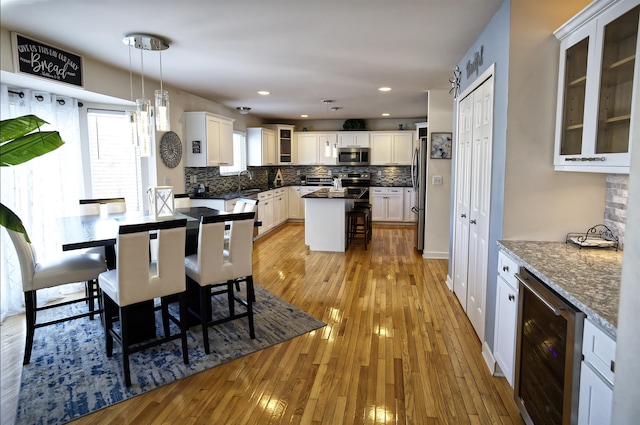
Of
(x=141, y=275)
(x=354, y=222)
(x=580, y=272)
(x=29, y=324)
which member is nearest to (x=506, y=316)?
(x=580, y=272)

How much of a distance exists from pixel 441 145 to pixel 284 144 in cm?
451

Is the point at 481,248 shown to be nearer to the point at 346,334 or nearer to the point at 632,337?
the point at 346,334

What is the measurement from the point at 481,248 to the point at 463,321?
2.74ft

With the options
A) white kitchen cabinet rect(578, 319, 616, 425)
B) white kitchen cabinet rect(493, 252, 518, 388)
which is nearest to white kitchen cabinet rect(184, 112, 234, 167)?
white kitchen cabinet rect(493, 252, 518, 388)

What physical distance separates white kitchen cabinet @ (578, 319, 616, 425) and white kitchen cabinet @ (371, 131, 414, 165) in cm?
775

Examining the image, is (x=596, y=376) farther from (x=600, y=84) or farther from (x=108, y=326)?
(x=108, y=326)

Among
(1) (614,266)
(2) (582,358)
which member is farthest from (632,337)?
(1) (614,266)

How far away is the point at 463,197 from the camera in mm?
3811

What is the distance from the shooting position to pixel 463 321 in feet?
11.6

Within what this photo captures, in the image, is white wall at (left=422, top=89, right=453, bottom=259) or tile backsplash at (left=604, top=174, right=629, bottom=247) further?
white wall at (left=422, top=89, right=453, bottom=259)

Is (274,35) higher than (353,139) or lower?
higher

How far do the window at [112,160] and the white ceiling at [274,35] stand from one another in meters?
0.77

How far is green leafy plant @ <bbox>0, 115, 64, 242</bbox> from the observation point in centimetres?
172

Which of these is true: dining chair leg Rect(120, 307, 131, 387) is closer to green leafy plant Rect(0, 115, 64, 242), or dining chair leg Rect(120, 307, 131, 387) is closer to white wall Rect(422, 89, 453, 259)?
green leafy plant Rect(0, 115, 64, 242)
